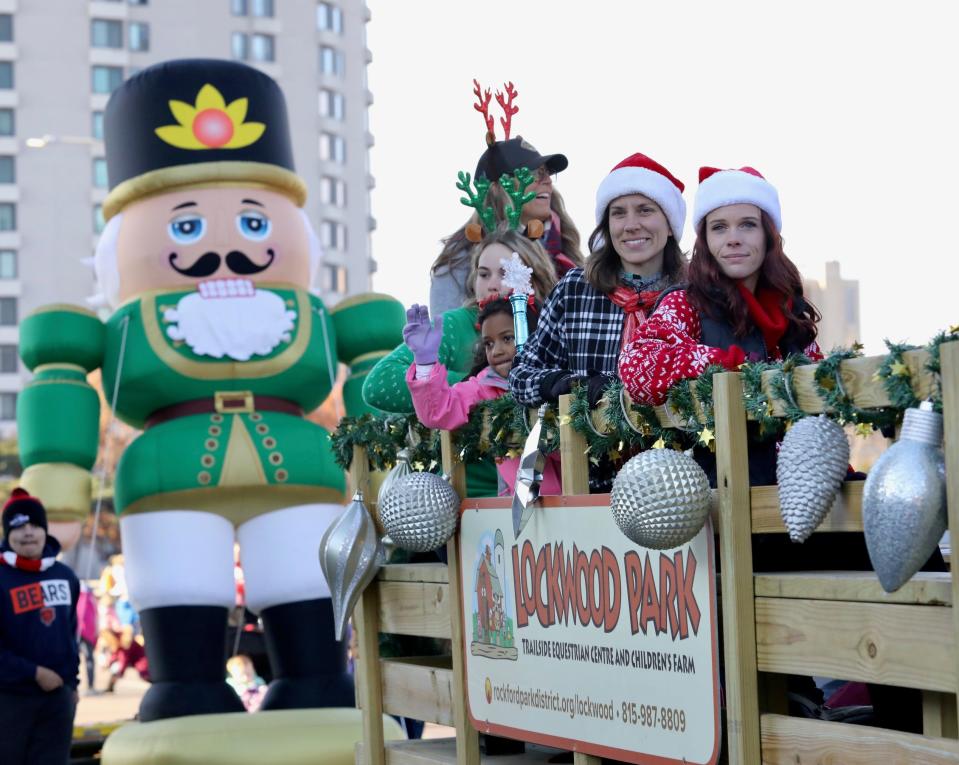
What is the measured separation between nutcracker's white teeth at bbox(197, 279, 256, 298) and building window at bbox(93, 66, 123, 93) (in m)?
46.9

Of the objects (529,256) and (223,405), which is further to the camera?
(223,405)

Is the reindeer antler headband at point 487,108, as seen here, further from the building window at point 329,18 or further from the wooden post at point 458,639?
the building window at point 329,18

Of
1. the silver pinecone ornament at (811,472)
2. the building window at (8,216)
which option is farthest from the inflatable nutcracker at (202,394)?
the building window at (8,216)

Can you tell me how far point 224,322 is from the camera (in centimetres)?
816

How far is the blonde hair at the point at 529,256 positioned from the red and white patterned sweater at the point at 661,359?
1550mm

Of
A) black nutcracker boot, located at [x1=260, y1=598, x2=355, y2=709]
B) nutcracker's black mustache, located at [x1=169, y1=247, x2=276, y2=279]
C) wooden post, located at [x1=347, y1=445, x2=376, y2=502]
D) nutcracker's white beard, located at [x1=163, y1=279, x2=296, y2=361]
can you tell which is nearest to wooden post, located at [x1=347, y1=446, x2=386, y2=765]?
wooden post, located at [x1=347, y1=445, x2=376, y2=502]

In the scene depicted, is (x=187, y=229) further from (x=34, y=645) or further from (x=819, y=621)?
(x=819, y=621)

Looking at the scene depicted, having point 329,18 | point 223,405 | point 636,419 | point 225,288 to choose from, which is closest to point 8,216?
point 329,18

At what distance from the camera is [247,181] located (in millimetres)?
8508

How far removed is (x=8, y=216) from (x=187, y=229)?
46.6m

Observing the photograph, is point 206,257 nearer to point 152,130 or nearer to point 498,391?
point 152,130

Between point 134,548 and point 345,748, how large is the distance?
58.5 inches

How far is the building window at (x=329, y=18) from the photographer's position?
55969mm

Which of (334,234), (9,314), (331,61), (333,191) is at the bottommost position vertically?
(9,314)
